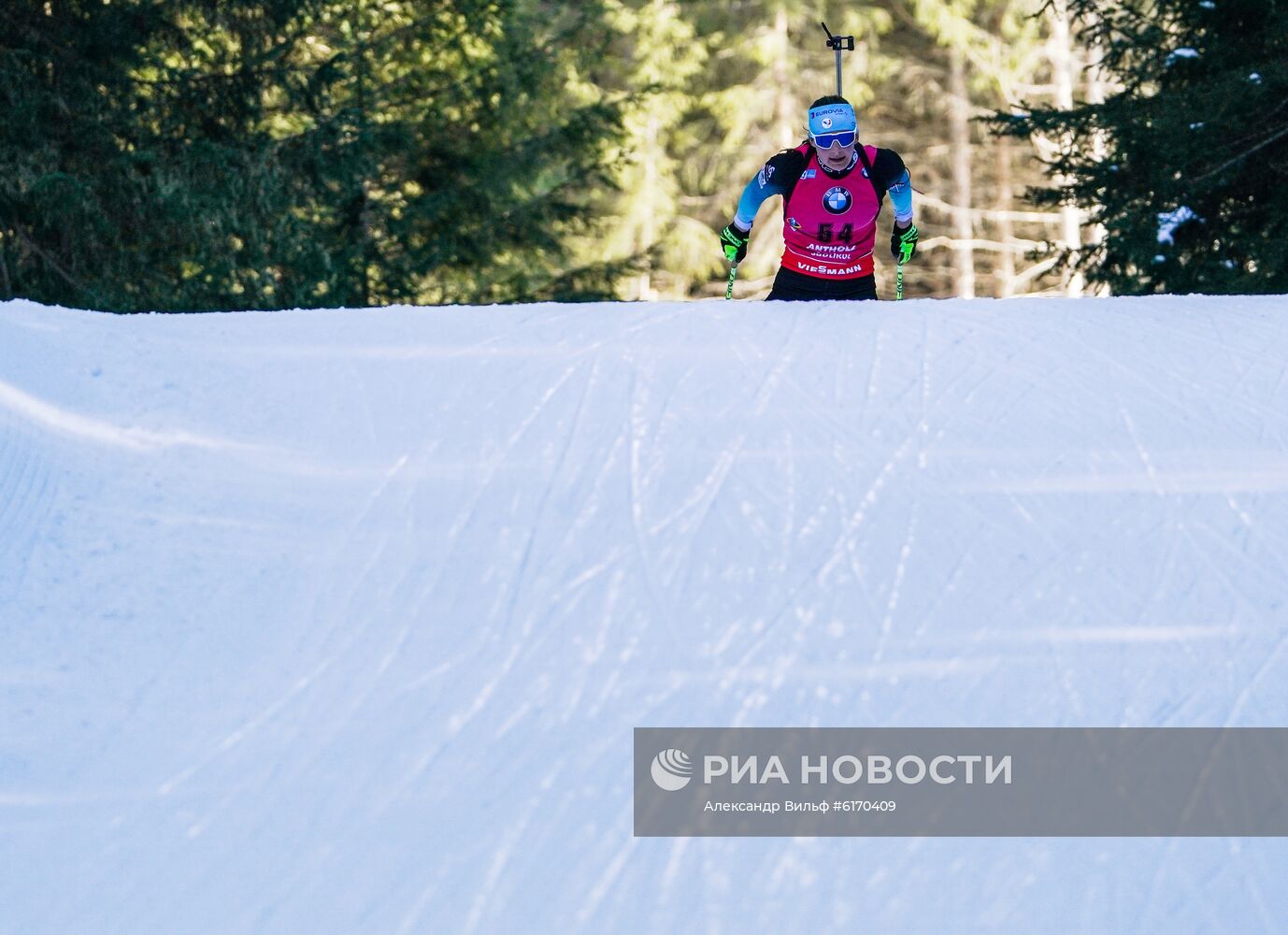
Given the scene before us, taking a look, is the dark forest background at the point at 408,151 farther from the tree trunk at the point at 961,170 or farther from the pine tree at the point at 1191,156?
the tree trunk at the point at 961,170

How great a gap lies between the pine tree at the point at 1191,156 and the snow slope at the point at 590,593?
310 cm

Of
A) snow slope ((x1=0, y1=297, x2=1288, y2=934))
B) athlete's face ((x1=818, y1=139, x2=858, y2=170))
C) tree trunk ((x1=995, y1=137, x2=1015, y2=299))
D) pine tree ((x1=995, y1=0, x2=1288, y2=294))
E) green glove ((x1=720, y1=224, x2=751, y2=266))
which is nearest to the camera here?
snow slope ((x1=0, y1=297, x2=1288, y2=934))

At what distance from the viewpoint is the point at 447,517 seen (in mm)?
3748

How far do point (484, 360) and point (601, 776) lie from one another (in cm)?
198

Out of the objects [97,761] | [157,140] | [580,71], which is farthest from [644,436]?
[580,71]

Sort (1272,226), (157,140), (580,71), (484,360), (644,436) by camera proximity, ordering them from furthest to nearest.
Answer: (580,71) < (157,140) < (1272,226) < (484,360) < (644,436)

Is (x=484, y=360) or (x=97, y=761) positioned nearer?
(x=97, y=761)

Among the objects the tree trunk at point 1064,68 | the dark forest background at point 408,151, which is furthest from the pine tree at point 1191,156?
Result: the tree trunk at point 1064,68

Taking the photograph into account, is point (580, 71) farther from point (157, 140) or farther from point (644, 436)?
point (644, 436)

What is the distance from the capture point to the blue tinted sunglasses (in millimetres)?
5117

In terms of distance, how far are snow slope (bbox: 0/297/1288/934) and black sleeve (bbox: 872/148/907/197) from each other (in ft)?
2.36

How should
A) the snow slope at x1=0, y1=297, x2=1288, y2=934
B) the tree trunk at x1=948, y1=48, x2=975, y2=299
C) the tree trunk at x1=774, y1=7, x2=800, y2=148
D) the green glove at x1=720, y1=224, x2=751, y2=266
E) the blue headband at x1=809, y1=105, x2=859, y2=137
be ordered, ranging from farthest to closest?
the tree trunk at x1=948, y1=48, x2=975, y2=299 → the tree trunk at x1=774, y1=7, x2=800, y2=148 → the green glove at x1=720, y1=224, x2=751, y2=266 → the blue headband at x1=809, y1=105, x2=859, y2=137 → the snow slope at x1=0, y1=297, x2=1288, y2=934

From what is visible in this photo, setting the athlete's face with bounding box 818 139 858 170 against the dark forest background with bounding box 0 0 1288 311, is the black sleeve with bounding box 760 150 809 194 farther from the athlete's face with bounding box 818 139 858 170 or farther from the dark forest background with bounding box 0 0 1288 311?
the dark forest background with bounding box 0 0 1288 311

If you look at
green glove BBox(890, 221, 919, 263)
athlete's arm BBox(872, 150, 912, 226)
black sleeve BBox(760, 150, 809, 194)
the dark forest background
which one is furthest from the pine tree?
black sleeve BBox(760, 150, 809, 194)
